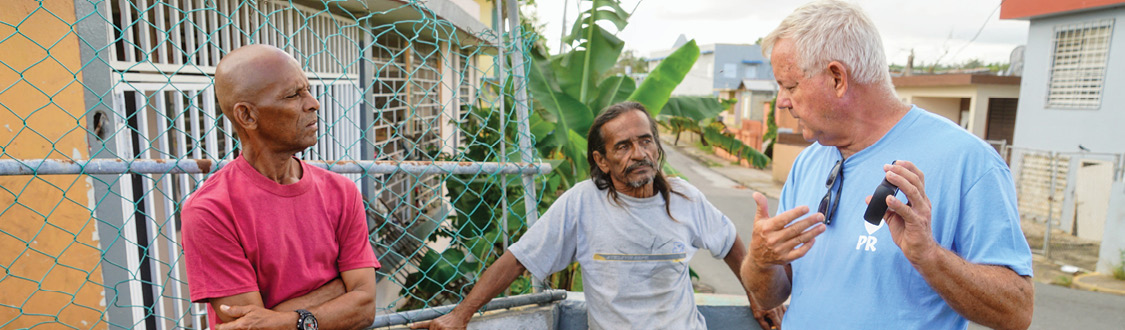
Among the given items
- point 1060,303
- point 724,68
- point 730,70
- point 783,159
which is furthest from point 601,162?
point 730,70

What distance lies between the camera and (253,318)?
149 centimetres

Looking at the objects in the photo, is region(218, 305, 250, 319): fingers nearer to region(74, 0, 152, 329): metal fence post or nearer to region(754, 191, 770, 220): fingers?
region(74, 0, 152, 329): metal fence post

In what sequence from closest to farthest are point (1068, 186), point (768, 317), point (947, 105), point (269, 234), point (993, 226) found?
point (993, 226), point (269, 234), point (768, 317), point (1068, 186), point (947, 105)

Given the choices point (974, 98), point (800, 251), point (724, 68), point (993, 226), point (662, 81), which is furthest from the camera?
point (724, 68)

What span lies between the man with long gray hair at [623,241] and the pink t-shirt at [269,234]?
A: 0.60 m

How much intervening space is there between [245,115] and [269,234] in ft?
1.03

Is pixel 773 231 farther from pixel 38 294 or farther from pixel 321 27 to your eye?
pixel 321 27

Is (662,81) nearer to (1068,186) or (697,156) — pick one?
(1068,186)

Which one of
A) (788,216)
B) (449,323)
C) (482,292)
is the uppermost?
(788,216)

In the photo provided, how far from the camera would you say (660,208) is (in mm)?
2328

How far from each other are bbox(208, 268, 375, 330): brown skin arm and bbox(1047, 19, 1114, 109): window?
12.7 m

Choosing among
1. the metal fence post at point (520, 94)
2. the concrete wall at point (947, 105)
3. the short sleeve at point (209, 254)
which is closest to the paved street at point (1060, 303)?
the metal fence post at point (520, 94)

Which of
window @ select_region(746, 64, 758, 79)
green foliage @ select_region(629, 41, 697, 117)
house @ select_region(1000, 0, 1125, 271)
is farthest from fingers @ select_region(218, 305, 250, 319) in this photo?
window @ select_region(746, 64, 758, 79)

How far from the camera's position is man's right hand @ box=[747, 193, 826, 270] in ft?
4.58
